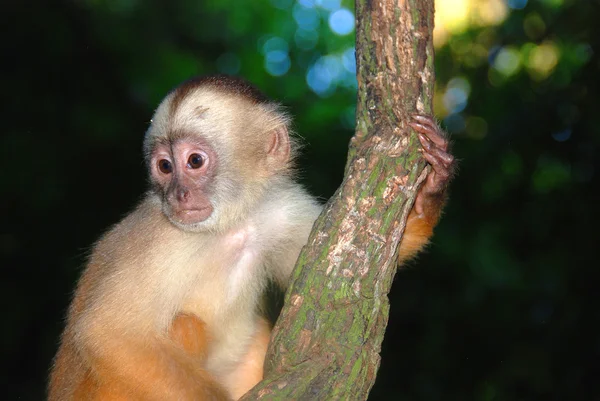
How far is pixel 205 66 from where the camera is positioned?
1523 centimetres

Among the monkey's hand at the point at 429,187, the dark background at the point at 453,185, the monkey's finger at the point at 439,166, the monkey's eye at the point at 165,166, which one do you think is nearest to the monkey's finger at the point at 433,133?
the monkey's hand at the point at 429,187

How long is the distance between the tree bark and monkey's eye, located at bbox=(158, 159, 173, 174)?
1805 mm

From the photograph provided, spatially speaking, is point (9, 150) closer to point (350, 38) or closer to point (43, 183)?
point (43, 183)

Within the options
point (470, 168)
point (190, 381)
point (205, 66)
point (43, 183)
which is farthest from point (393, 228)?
point (205, 66)

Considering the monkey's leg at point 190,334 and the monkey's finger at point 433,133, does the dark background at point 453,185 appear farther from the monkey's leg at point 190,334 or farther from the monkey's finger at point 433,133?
the monkey's finger at point 433,133

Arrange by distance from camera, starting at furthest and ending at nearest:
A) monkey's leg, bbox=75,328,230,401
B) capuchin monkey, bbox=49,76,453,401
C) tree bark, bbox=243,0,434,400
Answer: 1. capuchin monkey, bbox=49,76,453,401
2. monkey's leg, bbox=75,328,230,401
3. tree bark, bbox=243,0,434,400

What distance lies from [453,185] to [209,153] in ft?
20.1

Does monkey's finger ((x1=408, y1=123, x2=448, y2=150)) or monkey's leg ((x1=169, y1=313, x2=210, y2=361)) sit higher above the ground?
monkey's finger ((x1=408, y1=123, x2=448, y2=150))

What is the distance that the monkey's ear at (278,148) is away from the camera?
21.6 ft

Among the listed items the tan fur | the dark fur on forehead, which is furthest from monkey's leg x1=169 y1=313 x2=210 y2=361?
the dark fur on forehead

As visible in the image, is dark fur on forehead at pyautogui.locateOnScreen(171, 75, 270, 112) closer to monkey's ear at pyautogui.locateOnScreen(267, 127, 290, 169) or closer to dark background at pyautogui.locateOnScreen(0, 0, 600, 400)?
monkey's ear at pyautogui.locateOnScreen(267, 127, 290, 169)

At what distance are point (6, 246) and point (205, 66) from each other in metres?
5.53

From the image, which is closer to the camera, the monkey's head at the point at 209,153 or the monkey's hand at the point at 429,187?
the monkey's hand at the point at 429,187

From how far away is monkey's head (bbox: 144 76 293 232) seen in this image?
5.95 metres
